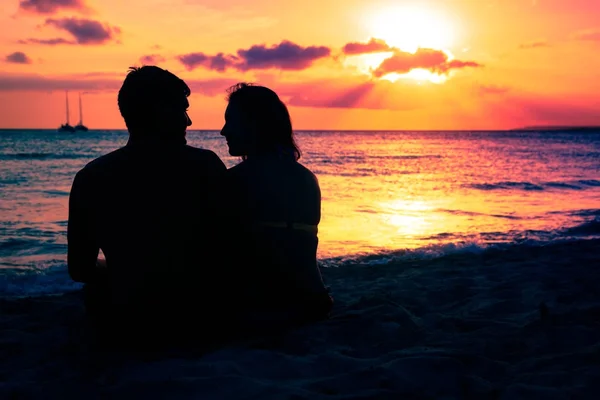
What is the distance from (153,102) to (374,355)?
6.48ft

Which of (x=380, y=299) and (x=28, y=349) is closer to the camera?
(x=28, y=349)

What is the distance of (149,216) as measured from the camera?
307 centimetres

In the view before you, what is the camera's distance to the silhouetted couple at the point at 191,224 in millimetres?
3020

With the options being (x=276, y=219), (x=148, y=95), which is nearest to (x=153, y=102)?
(x=148, y=95)

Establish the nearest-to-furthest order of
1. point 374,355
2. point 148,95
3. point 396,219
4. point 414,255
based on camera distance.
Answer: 1. point 148,95
2. point 374,355
3. point 414,255
4. point 396,219

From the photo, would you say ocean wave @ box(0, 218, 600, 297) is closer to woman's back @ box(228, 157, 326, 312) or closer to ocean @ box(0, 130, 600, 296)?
ocean @ box(0, 130, 600, 296)

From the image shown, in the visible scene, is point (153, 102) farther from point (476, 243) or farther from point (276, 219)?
point (476, 243)

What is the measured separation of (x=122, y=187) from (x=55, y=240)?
706cm

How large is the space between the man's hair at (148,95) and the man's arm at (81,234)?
17.2 inches

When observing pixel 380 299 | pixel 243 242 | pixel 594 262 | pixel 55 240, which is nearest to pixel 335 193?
pixel 55 240

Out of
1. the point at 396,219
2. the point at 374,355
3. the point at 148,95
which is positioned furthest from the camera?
the point at 396,219

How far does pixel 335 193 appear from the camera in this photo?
17.0 m

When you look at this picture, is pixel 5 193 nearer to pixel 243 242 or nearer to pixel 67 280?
pixel 67 280

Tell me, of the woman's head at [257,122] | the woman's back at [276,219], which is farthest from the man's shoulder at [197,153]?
the woman's head at [257,122]
